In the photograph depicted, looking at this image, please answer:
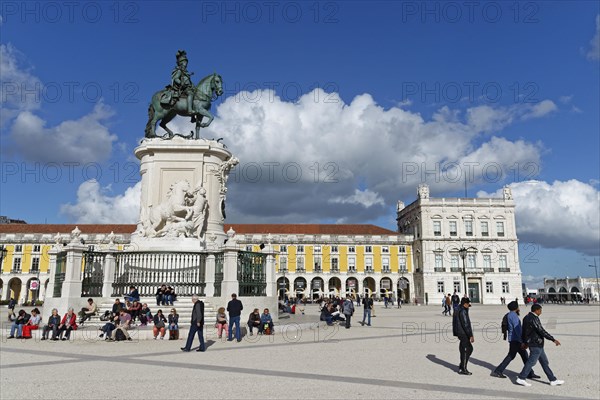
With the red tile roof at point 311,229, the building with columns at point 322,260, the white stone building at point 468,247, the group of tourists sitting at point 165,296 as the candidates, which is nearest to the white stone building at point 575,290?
the white stone building at point 468,247

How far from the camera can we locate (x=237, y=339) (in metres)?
12.1

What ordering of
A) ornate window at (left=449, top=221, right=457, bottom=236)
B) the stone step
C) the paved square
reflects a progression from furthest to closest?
ornate window at (left=449, top=221, right=457, bottom=236) < the stone step < the paved square

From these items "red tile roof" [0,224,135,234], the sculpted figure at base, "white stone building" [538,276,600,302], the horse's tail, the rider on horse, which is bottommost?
"white stone building" [538,276,600,302]

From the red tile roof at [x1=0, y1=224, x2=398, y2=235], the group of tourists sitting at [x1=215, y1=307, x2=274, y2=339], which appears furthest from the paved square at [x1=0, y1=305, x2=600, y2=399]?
the red tile roof at [x1=0, y1=224, x2=398, y2=235]

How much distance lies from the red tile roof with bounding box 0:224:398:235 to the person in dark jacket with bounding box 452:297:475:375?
2570 inches

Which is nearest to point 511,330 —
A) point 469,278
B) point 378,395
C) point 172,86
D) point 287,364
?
point 378,395

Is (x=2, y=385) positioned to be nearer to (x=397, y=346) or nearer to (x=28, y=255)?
(x=397, y=346)

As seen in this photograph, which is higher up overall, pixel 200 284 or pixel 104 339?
pixel 200 284

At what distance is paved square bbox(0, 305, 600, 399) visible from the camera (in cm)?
631

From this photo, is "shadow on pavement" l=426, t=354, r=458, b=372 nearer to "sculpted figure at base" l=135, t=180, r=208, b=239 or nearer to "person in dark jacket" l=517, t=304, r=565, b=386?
"person in dark jacket" l=517, t=304, r=565, b=386

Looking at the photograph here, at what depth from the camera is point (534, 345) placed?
23.4 feet

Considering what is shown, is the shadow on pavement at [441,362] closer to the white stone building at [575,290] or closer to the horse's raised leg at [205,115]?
the horse's raised leg at [205,115]

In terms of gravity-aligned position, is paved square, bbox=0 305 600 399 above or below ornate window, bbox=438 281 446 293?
below

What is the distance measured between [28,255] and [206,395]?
75080mm
